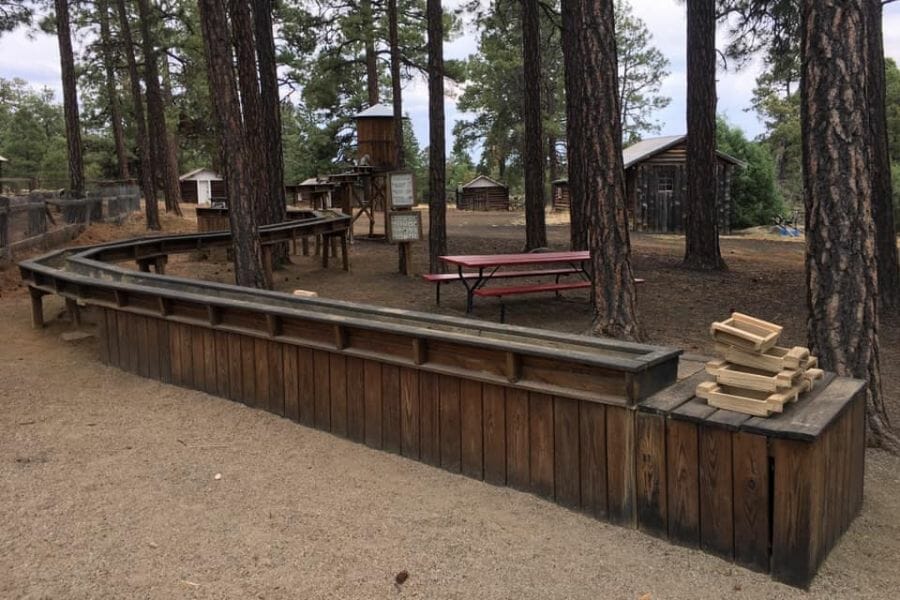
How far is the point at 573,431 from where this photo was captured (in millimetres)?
4148

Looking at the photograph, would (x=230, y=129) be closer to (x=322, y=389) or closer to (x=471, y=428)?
(x=322, y=389)

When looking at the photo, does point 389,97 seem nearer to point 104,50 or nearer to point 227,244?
point 104,50

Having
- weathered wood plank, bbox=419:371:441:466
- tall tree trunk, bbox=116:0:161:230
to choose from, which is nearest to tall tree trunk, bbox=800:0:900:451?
weathered wood plank, bbox=419:371:441:466

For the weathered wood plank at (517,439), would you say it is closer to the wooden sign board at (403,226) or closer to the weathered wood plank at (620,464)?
the weathered wood plank at (620,464)

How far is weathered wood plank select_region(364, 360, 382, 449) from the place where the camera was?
16.7ft

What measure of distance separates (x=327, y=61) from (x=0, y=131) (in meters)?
58.3

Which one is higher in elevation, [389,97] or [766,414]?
[389,97]

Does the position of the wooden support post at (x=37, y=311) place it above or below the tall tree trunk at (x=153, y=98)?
below

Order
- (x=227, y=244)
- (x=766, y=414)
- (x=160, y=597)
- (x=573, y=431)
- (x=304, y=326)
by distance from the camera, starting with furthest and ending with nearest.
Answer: (x=227, y=244) < (x=304, y=326) < (x=573, y=431) < (x=766, y=414) < (x=160, y=597)

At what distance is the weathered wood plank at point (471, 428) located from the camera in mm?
4578

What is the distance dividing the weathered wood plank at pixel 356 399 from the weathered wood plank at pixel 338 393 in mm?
39

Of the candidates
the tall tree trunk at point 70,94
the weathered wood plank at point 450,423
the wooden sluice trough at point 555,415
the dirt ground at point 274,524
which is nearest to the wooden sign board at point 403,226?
the wooden sluice trough at point 555,415

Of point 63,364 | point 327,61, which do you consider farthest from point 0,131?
point 63,364

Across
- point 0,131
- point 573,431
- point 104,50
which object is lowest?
point 573,431
